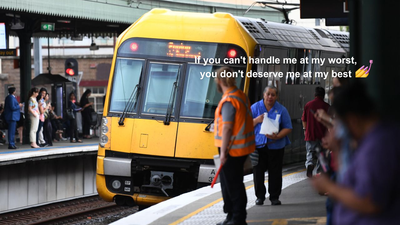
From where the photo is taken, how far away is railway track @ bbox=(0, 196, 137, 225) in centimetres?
1370

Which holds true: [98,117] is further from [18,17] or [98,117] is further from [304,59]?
[304,59]

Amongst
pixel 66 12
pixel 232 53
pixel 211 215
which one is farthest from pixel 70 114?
pixel 211 215

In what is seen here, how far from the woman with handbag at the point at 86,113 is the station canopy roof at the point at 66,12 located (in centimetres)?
247

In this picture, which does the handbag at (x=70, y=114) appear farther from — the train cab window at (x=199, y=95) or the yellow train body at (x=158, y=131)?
the train cab window at (x=199, y=95)

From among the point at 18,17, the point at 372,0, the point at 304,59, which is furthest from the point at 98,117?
the point at 372,0

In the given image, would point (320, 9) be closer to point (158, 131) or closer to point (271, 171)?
point (158, 131)

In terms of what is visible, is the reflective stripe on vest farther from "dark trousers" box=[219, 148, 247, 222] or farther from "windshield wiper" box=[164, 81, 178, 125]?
"windshield wiper" box=[164, 81, 178, 125]

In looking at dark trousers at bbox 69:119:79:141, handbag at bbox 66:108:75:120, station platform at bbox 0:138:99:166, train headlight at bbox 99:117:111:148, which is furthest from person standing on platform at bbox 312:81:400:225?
dark trousers at bbox 69:119:79:141

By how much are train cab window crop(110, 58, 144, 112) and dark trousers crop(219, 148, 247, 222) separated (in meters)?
4.75

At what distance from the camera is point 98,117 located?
959 inches

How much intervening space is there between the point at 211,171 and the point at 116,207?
582 cm

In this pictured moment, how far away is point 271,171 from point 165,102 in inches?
126

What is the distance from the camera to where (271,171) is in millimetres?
8094

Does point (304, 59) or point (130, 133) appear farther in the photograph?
point (304, 59)
